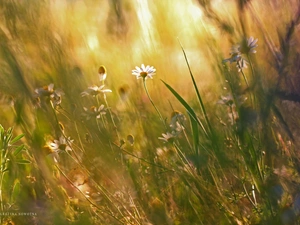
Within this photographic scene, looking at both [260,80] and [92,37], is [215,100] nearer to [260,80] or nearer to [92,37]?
[260,80]

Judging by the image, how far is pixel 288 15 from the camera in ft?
2.53

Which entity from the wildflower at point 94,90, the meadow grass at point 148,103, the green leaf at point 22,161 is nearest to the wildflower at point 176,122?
the meadow grass at point 148,103

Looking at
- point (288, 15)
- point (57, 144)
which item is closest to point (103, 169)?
point (57, 144)

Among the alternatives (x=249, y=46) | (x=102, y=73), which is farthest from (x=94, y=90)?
(x=249, y=46)

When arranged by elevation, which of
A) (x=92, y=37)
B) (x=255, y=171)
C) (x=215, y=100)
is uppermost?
(x=92, y=37)

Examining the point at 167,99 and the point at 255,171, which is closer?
the point at 255,171

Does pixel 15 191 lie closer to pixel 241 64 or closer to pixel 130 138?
pixel 130 138

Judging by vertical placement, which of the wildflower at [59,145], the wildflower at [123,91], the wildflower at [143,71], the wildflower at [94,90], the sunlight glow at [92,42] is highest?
the sunlight glow at [92,42]

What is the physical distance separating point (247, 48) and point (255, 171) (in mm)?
189

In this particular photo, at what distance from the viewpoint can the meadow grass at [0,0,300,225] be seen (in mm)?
729

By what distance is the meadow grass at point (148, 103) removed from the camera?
2.39 feet

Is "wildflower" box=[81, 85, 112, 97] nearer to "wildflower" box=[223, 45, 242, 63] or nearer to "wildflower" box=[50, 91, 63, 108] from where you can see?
"wildflower" box=[50, 91, 63, 108]

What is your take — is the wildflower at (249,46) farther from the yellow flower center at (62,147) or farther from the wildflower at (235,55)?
the yellow flower center at (62,147)

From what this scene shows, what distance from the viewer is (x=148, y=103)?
817 mm
